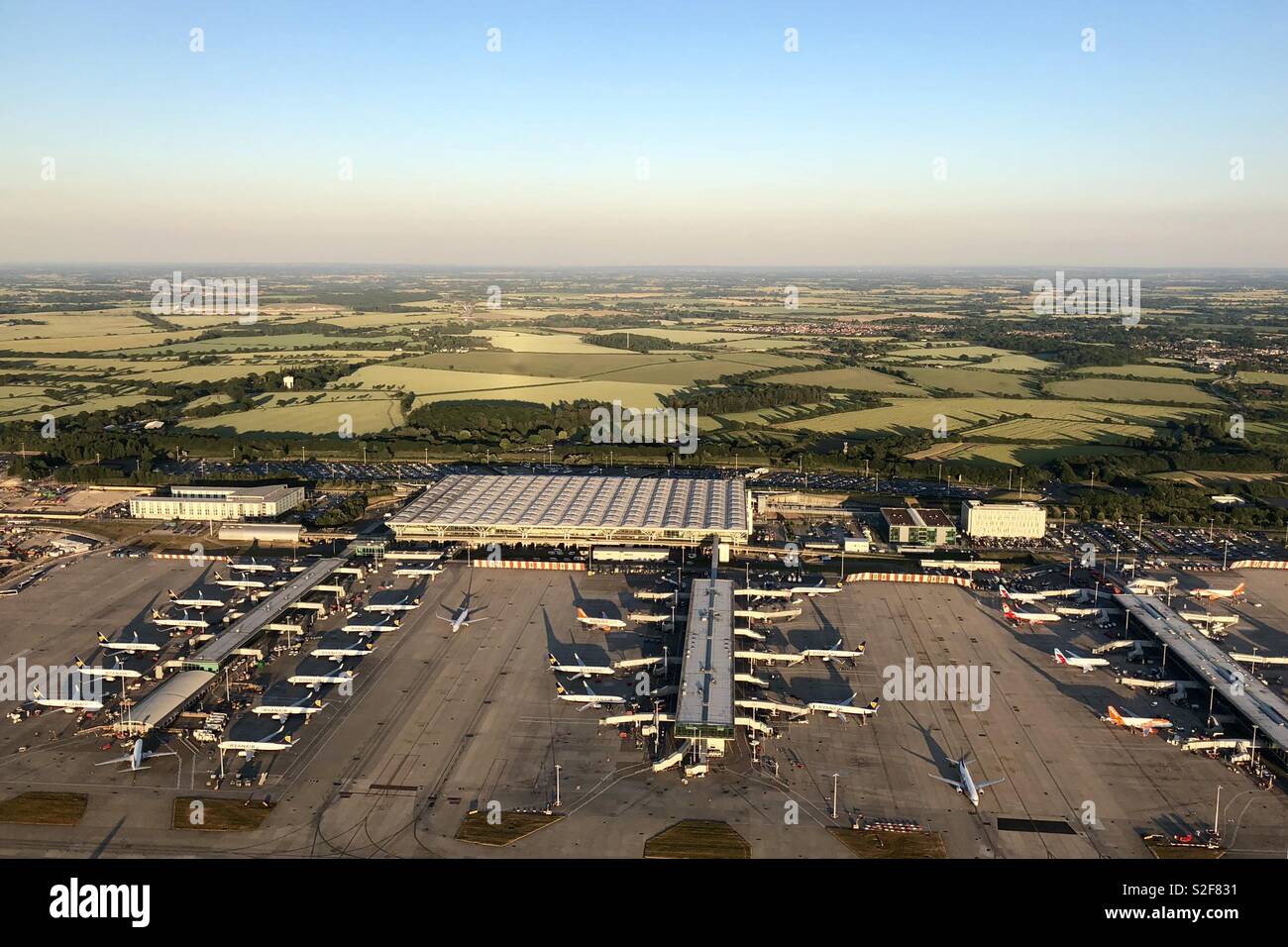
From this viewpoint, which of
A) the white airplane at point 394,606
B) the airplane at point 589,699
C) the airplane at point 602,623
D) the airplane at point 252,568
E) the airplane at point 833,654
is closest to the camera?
the airplane at point 589,699

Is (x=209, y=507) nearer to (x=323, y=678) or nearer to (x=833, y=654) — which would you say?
(x=323, y=678)

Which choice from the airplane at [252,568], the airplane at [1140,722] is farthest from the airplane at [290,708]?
the airplane at [1140,722]

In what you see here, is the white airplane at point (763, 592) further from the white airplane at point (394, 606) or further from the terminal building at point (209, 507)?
the terminal building at point (209, 507)

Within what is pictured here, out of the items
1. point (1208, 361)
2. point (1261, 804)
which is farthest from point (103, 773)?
point (1208, 361)

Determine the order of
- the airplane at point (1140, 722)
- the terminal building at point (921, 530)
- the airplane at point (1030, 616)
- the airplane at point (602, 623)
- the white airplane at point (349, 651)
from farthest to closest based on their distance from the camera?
the terminal building at point (921, 530) → the airplane at point (1030, 616) → the airplane at point (602, 623) → the white airplane at point (349, 651) → the airplane at point (1140, 722)

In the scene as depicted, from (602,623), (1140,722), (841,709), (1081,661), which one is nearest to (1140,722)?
(1140,722)

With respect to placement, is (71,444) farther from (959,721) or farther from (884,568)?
(959,721)
